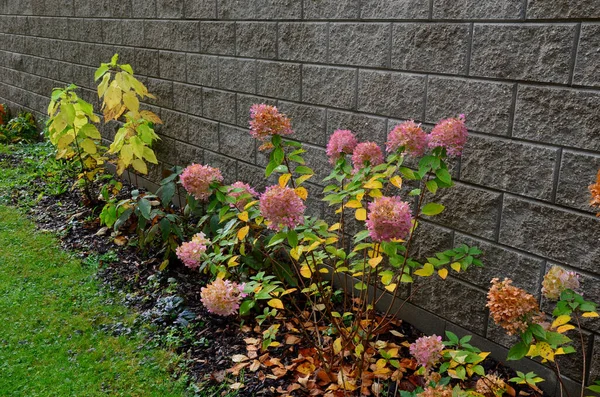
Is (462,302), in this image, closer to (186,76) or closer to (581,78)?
(581,78)

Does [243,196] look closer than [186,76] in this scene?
Yes

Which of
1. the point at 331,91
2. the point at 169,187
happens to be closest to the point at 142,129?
the point at 169,187

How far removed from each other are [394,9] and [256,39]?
1148mm

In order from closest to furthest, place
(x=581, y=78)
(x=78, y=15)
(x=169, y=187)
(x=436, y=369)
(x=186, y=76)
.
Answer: (x=581, y=78), (x=436, y=369), (x=169, y=187), (x=186, y=76), (x=78, y=15)

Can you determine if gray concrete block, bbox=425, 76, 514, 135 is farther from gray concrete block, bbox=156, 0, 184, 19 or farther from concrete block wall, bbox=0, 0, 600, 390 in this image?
gray concrete block, bbox=156, 0, 184, 19

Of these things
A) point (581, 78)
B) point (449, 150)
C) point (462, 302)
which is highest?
point (581, 78)

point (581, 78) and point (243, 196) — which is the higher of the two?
point (581, 78)

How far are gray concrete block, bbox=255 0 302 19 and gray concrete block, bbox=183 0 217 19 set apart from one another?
527 mm

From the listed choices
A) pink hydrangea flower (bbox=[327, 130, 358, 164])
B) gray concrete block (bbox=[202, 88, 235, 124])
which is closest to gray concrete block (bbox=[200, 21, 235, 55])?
gray concrete block (bbox=[202, 88, 235, 124])

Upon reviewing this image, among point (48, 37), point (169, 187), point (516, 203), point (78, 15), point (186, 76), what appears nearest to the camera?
point (516, 203)

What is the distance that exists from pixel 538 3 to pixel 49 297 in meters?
3.04

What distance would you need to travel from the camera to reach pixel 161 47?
4.53 m

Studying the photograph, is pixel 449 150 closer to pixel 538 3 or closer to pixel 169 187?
pixel 538 3

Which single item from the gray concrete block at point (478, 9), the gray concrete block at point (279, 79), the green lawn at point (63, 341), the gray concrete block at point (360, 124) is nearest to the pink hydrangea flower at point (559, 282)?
the gray concrete block at point (478, 9)
